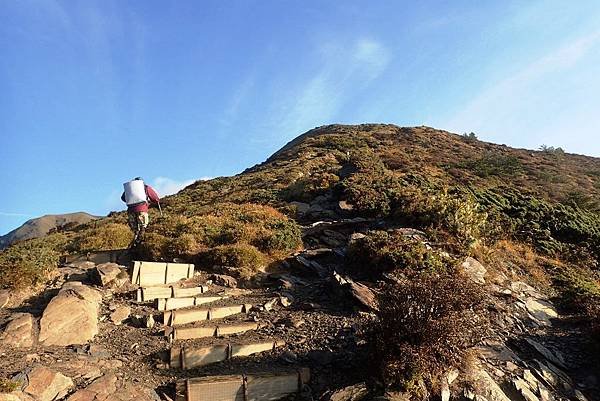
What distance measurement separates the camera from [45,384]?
5.76 metres

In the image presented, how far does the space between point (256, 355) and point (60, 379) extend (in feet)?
9.45

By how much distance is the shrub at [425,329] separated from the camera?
249 inches

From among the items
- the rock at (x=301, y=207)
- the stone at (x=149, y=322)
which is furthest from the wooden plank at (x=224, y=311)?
the rock at (x=301, y=207)

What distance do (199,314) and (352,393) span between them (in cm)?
365

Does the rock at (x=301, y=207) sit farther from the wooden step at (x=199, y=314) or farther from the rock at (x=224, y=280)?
the wooden step at (x=199, y=314)

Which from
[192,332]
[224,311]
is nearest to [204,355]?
[192,332]

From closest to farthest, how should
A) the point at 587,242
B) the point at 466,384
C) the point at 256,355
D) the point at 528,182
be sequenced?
the point at 466,384 → the point at 256,355 → the point at 587,242 → the point at 528,182

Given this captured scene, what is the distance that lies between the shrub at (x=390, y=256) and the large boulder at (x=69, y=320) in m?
6.01

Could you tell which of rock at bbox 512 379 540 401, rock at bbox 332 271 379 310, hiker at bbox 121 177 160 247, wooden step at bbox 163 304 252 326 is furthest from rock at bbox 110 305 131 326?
rock at bbox 512 379 540 401

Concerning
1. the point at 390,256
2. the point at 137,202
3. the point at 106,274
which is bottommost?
the point at 390,256

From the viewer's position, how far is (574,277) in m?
13.1

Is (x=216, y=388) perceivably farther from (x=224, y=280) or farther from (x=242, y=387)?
(x=224, y=280)

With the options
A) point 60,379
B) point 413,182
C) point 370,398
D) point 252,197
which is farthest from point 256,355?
point 413,182

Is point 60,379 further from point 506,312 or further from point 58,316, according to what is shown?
point 506,312
